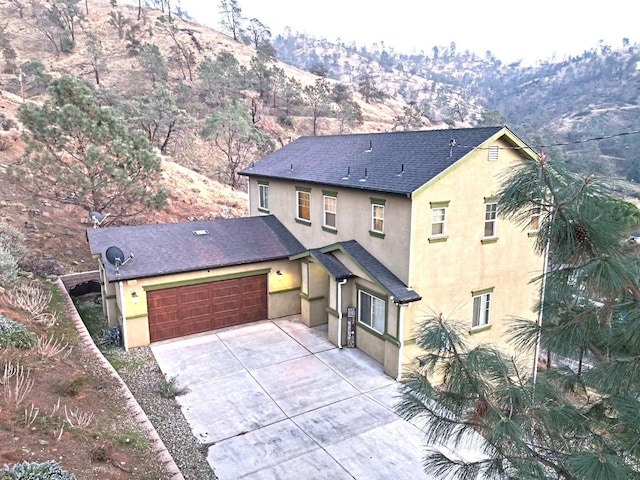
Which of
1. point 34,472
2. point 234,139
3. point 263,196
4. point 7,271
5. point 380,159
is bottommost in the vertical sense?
point 34,472

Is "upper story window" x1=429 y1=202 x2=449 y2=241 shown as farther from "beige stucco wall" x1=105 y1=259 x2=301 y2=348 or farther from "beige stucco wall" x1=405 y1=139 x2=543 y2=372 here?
"beige stucco wall" x1=105 y1=259 x2=301 y2=348

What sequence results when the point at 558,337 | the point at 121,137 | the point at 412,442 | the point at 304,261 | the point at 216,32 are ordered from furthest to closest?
Answer: the point at 216,32, the point at 121,137, the point at 304,261, the point at 412,442, the point at 558,337

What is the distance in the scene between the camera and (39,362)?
33.4 ft

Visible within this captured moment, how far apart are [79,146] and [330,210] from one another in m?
11.4

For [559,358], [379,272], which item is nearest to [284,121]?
[379,272]

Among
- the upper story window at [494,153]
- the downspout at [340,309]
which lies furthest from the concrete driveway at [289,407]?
the upper story window at [494,153]

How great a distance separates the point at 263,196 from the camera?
772 inches

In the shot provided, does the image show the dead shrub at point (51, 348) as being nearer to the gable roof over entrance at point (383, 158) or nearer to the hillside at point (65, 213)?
the hillside at point (65, 213)

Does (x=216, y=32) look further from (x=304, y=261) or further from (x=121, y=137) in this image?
(x=304, y=261)

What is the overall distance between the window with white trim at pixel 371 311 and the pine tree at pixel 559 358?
789 centimetres

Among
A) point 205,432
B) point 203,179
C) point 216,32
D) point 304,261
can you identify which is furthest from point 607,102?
point 205,432

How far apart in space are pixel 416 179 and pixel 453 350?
802 cm

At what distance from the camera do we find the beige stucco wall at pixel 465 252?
1209cm

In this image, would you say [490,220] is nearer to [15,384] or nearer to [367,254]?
[367,254]
